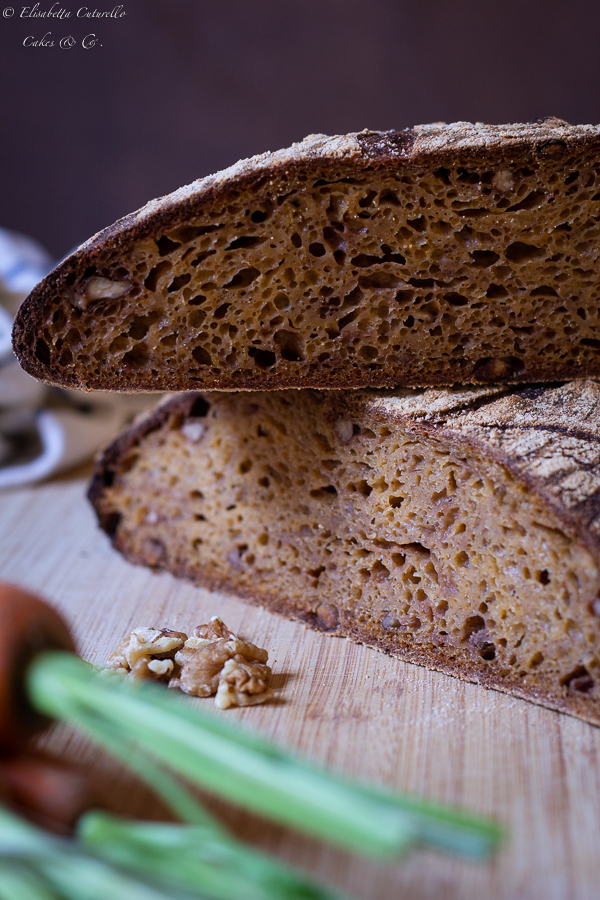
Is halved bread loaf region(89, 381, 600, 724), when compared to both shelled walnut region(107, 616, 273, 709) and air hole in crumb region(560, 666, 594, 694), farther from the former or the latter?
shelled walnut region(107, 616, 273, 709)

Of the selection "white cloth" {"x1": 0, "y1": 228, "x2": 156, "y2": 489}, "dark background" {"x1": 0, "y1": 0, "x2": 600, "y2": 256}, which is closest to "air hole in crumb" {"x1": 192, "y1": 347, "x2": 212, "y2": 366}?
"white cloth" {"x1": 0, "y1": 228, "x2": 156, "y2": 489}

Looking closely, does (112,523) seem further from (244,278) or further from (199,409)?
(244,278)

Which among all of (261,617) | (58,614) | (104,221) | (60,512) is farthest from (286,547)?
(104,221)

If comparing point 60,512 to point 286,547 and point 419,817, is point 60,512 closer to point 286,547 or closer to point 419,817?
point 286,547

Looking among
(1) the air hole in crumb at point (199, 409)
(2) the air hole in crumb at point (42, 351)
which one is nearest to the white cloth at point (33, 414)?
(1) the air hole in crumb at point (199, 409)

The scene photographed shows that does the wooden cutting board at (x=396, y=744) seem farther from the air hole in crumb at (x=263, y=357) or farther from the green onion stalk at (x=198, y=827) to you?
the air hole in crumb at (x=263, y=357)
